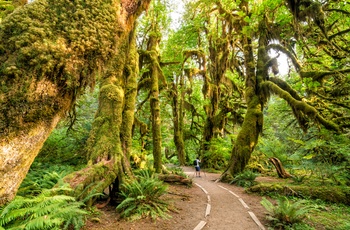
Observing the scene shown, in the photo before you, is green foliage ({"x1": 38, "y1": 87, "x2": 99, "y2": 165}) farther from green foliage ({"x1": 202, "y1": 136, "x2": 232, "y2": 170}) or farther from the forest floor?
green foliage ({"x1": 202, "y1": 136, "x2": 232, "y2": 170})

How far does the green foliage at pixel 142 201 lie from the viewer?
19.7 ft

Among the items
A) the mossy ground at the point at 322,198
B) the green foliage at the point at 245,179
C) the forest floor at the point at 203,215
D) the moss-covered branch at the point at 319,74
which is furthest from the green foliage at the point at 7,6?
the green foliage at the point at 245,179

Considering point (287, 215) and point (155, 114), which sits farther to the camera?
point (155, 114)

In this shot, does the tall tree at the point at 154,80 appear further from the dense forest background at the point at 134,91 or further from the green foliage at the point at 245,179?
the green foliage at the point at 245,179

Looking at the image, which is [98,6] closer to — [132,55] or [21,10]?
[21,10]

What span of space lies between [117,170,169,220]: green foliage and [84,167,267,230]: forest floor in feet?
0.73

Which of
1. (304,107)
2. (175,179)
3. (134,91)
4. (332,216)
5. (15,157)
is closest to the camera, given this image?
(15,157)

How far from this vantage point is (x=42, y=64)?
73.5 inches

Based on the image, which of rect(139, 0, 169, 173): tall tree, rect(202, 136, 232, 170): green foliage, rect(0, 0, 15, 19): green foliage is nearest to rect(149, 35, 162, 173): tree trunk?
rect(139, 0, 169, 173): tall tree

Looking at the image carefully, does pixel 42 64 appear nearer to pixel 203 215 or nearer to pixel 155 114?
pixel 203 215

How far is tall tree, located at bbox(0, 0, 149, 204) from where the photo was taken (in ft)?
5.52

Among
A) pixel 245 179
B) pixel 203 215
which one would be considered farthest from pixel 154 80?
pixel 245 179

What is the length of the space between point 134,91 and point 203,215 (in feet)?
17.8

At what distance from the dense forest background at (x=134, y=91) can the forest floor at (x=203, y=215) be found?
0.90 metres
